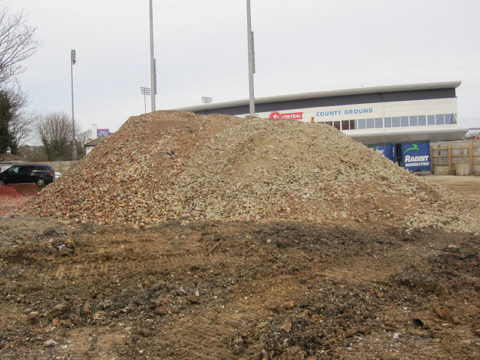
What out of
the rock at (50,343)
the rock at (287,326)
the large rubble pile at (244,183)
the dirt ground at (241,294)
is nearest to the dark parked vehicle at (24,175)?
the large rubble pile at (244,183)

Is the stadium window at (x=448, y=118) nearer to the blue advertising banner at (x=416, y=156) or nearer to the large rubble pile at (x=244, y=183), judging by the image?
the blue advertising banner at (x=416, y=156)

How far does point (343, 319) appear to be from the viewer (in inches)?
159

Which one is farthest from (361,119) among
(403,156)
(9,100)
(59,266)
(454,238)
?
(59,266)

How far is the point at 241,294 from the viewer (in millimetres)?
4699

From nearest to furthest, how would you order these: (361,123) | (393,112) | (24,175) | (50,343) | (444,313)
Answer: (50,343) < (444,313) < (24,175) < (393,112) < (361,123)

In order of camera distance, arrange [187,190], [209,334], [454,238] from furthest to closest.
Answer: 1. [187,190]
2. [454,238]
3. [209,334]

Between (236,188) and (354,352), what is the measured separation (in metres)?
5.50

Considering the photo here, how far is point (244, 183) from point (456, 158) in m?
20.9

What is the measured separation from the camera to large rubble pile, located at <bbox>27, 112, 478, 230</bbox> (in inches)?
315

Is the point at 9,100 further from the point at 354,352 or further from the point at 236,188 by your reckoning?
the point at 354,352

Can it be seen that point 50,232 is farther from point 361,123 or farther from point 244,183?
point 361,123

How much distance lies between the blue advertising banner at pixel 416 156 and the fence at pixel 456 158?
0.83 meters

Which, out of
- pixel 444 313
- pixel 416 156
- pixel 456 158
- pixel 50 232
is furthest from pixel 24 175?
pixel 456 158

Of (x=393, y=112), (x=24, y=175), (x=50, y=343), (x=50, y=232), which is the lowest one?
(x=50, y=343)
